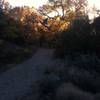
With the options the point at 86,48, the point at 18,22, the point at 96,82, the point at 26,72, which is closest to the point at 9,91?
the point at 96,82

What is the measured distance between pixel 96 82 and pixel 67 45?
1157 centimetres

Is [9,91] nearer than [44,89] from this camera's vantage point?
No

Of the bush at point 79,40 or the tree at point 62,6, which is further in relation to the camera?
the tree at point 62,6

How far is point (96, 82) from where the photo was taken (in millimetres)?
14852

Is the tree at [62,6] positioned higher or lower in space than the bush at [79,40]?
higher

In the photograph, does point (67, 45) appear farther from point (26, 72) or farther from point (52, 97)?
point (52, 97)

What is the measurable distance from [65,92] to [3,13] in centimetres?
2831

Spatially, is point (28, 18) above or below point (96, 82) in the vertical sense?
above

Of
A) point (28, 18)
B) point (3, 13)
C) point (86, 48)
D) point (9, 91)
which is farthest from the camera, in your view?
point (28, 18)

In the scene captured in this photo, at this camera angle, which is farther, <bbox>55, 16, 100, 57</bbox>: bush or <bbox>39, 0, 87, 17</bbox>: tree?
<bbox>39, 0, 87, 17</bbox>: tree

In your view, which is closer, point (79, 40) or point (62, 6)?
point (79, 40)

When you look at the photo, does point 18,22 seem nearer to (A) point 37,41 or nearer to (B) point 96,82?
(A) point 37,41

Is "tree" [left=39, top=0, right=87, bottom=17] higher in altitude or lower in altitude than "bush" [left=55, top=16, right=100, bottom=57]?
higher

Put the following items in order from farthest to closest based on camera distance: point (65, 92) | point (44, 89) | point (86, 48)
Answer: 1. point (86, 48)
2. point (44, 89)
3. point (65, 92)
